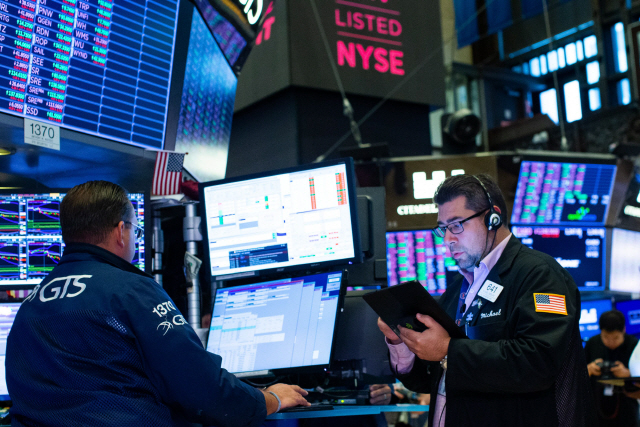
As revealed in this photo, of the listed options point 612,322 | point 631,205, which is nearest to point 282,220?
point 612,322

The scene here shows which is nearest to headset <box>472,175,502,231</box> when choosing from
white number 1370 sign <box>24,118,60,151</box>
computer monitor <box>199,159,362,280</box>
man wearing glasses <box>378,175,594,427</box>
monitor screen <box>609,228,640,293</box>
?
man wearing glasses <box>378,175,594,427</box>

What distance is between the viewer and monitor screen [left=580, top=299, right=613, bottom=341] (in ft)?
19.1

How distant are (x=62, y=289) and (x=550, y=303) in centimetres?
143

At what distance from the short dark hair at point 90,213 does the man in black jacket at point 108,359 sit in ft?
0.15

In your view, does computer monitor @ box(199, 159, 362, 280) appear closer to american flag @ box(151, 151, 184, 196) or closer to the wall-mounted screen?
american flag @ box(151, 151, 184, 196)

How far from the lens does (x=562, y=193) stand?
5.44 m

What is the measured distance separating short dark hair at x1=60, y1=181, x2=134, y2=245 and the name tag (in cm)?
119

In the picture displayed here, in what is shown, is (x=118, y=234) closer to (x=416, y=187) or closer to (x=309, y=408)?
(x=309, y=408)

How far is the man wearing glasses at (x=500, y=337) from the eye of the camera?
178 cm

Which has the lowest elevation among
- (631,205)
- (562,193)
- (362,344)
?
(362,344)

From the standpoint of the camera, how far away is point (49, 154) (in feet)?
8.80

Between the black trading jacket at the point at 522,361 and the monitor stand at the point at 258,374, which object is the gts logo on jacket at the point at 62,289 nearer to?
the monitor stand at the point at 258,374

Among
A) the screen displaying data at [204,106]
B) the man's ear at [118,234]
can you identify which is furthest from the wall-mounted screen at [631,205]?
the man's ear at [118,234]

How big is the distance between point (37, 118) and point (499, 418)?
208 centimetres
